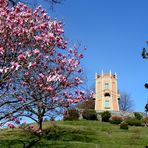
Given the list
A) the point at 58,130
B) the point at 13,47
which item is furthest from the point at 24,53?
the point at 58,130

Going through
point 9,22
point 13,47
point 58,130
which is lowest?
point 58,130

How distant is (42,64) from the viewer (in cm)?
1439

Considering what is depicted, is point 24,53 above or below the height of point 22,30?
below

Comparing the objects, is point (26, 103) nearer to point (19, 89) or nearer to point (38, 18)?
point (19, 89)

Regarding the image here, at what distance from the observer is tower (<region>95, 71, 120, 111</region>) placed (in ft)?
281

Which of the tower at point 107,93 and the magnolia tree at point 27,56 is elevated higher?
the tower at point 107,93

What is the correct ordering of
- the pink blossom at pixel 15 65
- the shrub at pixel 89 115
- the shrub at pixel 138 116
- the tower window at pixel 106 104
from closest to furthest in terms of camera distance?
the pink blossom at pixel 15 65, the shrub at pixel 89 115, the shrub at pixel 138 116, the tower window at pixel 106 104

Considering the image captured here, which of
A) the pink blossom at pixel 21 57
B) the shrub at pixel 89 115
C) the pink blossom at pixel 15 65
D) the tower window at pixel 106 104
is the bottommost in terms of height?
the pink blossom at pixel 15 65

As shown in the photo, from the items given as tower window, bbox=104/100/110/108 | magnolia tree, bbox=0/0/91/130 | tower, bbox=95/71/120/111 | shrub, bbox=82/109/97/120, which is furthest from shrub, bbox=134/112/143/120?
magnolia tree, bbox=0/0/91/130

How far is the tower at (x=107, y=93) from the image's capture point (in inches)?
3374

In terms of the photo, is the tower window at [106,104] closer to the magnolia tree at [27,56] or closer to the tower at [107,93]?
the tower at [107,93]

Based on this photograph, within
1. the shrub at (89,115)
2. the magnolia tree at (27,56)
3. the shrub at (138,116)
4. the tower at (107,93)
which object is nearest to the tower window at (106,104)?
the tower at (107,93)

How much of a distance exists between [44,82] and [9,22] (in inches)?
92.5

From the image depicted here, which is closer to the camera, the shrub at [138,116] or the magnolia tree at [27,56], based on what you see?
the magnolia tree at [27,56]
